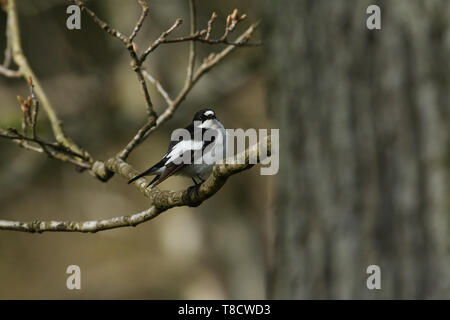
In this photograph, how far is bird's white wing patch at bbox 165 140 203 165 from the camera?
3715 mm

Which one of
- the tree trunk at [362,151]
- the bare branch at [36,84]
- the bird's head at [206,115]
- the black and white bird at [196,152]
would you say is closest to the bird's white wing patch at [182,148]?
the black and white bird at [196,152]

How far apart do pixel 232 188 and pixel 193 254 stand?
141 centimetres

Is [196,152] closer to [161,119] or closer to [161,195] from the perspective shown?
[161,119]

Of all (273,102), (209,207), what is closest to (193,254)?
(209,207)

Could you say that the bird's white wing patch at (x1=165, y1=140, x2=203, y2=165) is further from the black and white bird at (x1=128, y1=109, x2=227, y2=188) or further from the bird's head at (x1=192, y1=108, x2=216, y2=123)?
the bird's head at (x1=192, y1=108, x2=216, y2=123)

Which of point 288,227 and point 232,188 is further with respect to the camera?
point 232,188

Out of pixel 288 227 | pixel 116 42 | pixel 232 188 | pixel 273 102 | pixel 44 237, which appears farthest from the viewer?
pixel 44 237

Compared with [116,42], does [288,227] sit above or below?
below

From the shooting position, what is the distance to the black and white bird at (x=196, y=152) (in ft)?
12.1

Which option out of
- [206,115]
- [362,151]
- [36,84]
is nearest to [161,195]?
[206,115]

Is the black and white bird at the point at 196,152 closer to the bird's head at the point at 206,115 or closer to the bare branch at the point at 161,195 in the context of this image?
the bird's head at the point at 206,115

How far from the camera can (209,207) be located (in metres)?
10.5
